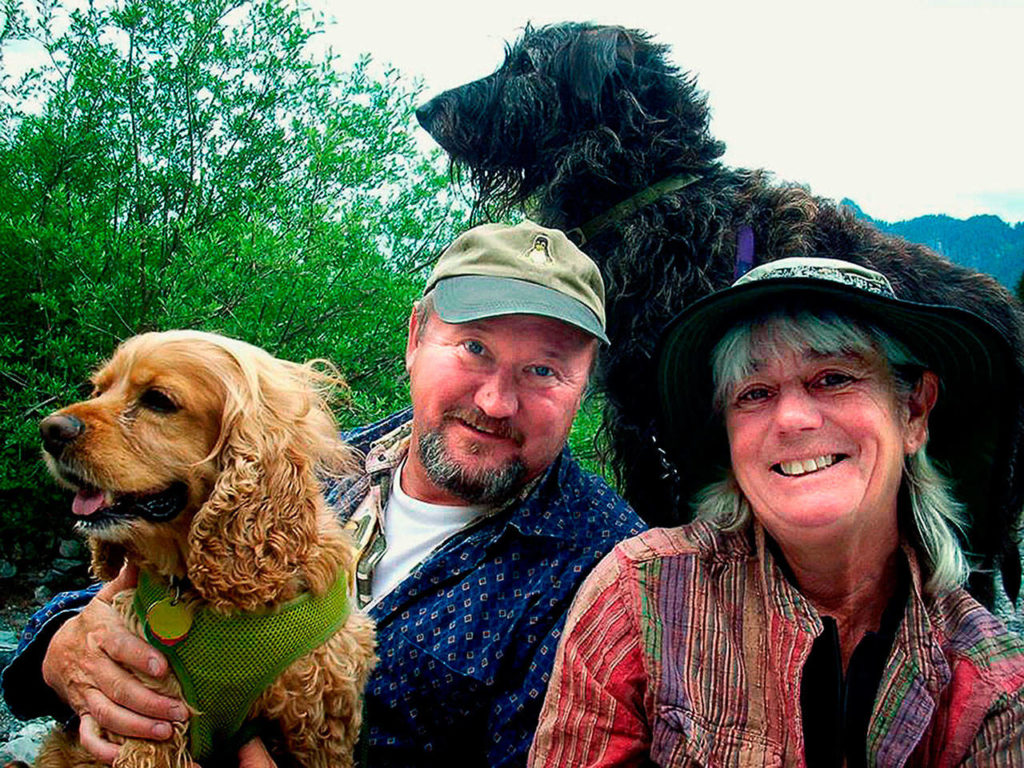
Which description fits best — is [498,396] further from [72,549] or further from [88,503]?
[72,549]

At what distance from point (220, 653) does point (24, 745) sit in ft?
7.14

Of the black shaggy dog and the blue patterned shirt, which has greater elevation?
the black shaggy dog

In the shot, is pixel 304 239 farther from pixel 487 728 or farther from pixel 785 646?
pixel 785 646

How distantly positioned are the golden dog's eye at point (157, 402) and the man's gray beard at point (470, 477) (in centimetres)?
82

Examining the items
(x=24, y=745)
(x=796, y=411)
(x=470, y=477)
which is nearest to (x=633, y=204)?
(x=470, y=477)

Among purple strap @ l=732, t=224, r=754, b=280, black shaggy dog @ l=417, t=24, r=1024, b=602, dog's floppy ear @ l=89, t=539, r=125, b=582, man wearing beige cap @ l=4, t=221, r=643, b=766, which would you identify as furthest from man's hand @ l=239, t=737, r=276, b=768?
purple strap @ l=732, t=224, r=754, b=280

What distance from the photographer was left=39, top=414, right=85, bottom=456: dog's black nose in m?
2.17

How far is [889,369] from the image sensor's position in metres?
2.37

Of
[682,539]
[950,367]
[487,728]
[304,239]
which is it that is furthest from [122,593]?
[304,239]

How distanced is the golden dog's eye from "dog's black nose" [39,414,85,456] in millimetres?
187

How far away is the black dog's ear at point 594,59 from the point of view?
4.60 meters

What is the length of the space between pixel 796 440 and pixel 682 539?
0.40 meters

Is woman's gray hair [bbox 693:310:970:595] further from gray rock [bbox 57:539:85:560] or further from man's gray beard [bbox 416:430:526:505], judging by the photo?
gray rock [bbox 57:539:85:560]

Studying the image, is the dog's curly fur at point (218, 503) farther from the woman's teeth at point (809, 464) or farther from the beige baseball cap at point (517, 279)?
the woman's teeth at point (809, 464)
